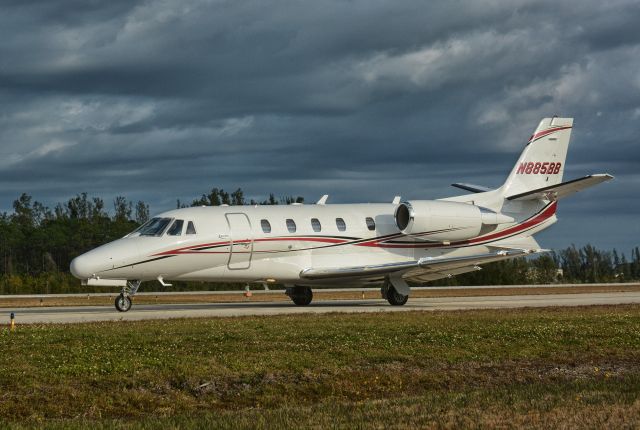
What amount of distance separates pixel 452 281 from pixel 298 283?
1427 inches

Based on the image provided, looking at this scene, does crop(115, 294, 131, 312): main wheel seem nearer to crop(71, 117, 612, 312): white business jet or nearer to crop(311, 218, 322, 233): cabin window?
crop(71, 117, 612, 312): white business jet

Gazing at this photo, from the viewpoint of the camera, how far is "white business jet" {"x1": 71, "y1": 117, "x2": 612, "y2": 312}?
32.1m

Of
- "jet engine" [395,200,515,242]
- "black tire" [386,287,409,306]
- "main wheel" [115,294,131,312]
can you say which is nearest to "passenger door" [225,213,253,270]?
"main wheel" [115,294,131,312]

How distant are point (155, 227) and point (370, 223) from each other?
8345 mm

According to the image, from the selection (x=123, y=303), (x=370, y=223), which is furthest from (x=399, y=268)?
(x=123, y=303)

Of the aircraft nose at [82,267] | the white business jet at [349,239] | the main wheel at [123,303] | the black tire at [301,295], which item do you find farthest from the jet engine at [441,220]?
the aircraft nose at [82,267]

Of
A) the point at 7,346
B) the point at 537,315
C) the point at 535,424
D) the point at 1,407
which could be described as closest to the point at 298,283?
the point at 537,315

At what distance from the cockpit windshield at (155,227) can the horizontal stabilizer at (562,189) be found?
47.0 ft

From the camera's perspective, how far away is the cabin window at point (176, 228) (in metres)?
32.3

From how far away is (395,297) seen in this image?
35938 mm

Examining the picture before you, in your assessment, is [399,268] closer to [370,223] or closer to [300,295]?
[370,223]

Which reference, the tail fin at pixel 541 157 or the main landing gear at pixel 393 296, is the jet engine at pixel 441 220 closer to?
the main landing gear at pixel 393 296

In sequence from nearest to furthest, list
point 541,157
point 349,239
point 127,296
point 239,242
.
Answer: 1. point 127,296
2. point 239,242
3. point 349,239
4. point 541,157

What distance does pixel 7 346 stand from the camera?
63.2ft
